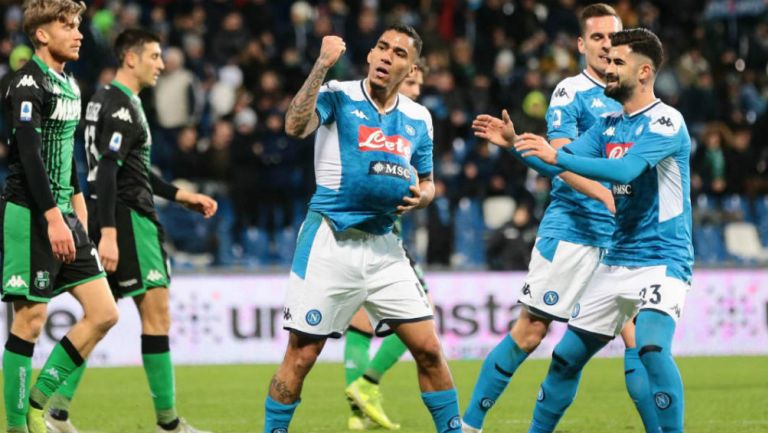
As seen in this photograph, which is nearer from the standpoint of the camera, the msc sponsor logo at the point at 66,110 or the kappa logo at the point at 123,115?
the msc sponsor logo at the point at 66,110

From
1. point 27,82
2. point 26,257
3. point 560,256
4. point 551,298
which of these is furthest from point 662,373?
point 27,82

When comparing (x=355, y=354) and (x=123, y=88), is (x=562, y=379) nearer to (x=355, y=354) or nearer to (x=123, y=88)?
(x=355, y=354)

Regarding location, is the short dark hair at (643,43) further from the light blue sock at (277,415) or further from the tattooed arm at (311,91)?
the light blue sock at (277,415)

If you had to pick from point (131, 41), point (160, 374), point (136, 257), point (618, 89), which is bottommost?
point (160, 374)

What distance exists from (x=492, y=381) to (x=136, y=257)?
239 centimetres

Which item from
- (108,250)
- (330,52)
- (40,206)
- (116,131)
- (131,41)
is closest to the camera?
(330,52)

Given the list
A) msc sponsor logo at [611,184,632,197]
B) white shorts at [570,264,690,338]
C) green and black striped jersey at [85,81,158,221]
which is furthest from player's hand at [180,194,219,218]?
msc sponsor logo at [611,184,632,197]

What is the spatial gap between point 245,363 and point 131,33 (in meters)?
6.50

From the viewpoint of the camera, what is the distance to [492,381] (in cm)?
775

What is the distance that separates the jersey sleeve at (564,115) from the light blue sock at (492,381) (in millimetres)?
1273

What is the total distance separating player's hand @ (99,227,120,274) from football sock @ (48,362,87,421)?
761 millimetres

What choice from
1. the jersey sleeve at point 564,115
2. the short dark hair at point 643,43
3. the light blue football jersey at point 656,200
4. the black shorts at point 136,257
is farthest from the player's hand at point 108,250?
the short dark hair at point 643,43

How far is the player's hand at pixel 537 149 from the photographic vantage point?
6.46 metres

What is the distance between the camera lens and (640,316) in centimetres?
670
